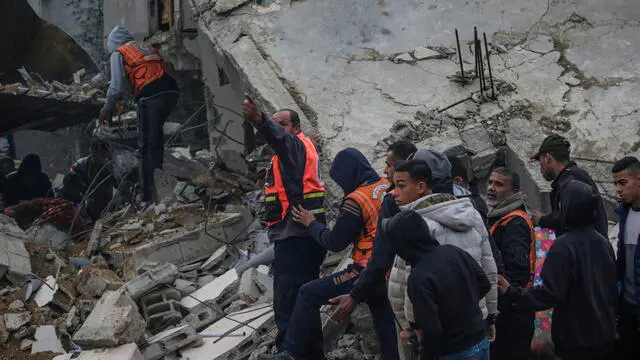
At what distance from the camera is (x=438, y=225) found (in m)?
3.22

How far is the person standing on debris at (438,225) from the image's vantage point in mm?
3230

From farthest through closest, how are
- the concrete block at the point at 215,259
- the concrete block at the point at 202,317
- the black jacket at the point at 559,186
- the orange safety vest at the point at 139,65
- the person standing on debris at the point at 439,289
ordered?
the orange safety vest at the point at 139,65, the concrete block at the point at 215,259, the concrete block at the point at 202,317, the black jacket at the point at 559,186, the person standing on debris at the point at 439,289

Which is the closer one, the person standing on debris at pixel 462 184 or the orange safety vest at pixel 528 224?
the orange safety vest at pixel 528 224

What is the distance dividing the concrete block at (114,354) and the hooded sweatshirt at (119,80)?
14.3ft

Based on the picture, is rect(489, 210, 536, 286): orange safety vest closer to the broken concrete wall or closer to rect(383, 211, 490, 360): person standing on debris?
rect(383, 211, 490, 360): person standing on debris

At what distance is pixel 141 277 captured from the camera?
6.02 m

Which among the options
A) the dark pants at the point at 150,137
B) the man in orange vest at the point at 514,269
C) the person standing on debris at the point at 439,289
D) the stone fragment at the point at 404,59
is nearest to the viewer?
the person standing on debris at the point at 439,289

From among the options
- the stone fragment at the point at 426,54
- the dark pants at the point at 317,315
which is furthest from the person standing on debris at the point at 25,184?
the dark pants at the point at 317,315

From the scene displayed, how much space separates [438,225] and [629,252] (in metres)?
1.20

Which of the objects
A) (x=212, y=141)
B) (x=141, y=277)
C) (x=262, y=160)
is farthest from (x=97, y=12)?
(x=141, y=277)

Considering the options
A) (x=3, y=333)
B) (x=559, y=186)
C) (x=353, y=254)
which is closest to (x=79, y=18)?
(x=3, y=333)

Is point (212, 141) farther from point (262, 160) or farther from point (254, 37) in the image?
point (254, 37)

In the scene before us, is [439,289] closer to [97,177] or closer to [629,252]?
[629,252]

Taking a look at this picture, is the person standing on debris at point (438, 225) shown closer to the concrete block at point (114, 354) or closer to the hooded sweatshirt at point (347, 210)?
the hooded sweatshirt at point (347, 210)
